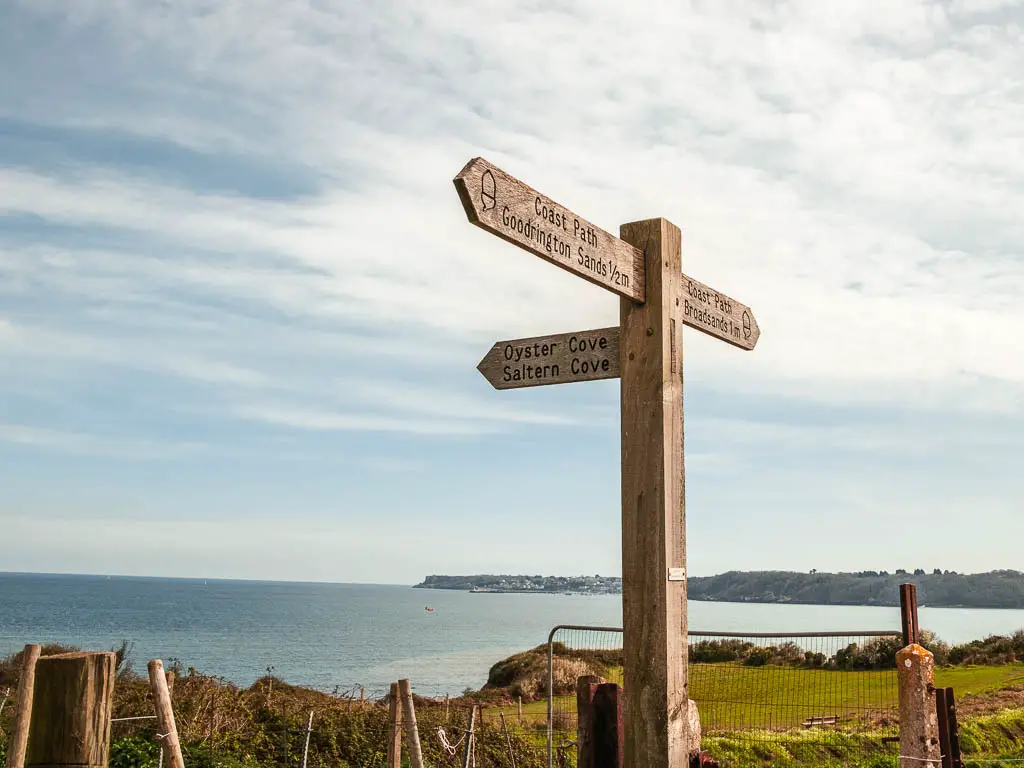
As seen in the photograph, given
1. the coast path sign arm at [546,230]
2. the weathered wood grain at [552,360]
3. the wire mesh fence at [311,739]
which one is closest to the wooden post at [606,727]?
the weathered wood grain at [552,360]

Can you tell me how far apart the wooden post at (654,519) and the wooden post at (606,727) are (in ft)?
0.27

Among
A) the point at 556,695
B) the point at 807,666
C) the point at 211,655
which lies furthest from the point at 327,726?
the point at 211,655

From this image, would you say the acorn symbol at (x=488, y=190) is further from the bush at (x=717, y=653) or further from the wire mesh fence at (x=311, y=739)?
the wire mesh fence at (x=311, y=739)

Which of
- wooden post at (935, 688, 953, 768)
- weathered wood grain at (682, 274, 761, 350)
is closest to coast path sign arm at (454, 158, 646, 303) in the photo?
weathered wood grain at (682, 274, 761, 350)

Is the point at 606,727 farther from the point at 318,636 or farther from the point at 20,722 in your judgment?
the point at 318,636

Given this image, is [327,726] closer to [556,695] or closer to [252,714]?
[252,714]

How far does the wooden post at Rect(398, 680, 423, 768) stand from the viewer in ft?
32.0

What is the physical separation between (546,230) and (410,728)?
673 centimetres

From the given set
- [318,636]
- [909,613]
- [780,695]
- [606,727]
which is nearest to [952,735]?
[909,613]

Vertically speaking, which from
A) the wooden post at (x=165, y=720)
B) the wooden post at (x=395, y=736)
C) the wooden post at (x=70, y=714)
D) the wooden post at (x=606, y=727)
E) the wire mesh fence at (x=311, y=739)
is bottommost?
the wire mesh fence at (x=311, y=739)

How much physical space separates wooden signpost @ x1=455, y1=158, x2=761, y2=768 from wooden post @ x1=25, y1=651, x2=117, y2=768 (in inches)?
95.5

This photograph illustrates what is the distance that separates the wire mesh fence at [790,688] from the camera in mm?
11180

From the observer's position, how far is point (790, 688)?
11.6 metres

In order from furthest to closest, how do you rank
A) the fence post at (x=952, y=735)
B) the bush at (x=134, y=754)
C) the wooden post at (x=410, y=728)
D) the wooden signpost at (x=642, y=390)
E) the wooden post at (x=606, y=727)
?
1. the bush at (x=134, y=754)
2. the wooden post at (x=410, y=728)
3. the fence post at (x=952, y=735)
4. the wooden post at (x=606, y=727)
5. the wooden signpost at (x=642, y=390)
